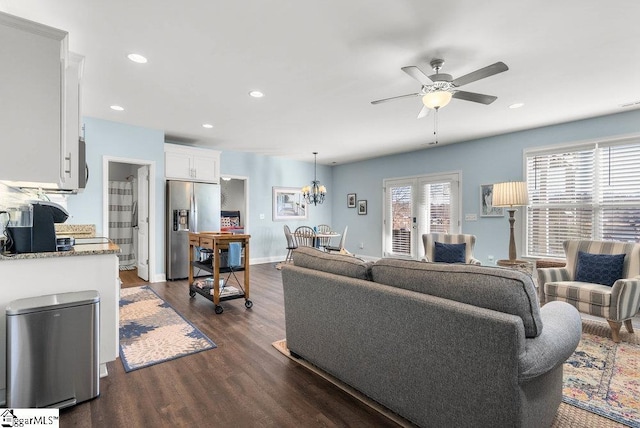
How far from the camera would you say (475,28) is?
2.31m

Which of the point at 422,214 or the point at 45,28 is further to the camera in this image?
the point at 422,214

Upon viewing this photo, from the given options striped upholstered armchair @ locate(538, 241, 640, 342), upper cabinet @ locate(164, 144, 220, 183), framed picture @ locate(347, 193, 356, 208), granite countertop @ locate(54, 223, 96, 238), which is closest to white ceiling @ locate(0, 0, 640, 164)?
upper cabinet @ locate(164, 144, 220, 183)

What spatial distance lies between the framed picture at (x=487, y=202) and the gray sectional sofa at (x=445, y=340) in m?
4.01

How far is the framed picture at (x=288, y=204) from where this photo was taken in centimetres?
770

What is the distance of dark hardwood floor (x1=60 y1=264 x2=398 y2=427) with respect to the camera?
68.1 inches

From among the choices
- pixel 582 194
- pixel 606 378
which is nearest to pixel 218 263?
pixel 606 378

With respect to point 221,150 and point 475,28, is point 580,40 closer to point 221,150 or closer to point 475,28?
point 475,28

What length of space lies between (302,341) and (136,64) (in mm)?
2876

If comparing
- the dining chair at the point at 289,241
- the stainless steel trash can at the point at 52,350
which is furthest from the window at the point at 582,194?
the stainless steel trash can at the point at 52,350

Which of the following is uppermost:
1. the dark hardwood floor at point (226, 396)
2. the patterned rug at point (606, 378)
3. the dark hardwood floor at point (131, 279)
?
the dark hardwood floor at point (131, 279)

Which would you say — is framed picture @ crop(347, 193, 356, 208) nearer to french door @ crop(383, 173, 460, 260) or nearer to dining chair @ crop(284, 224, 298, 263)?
french door @ crop(383, 173, 460, 260)

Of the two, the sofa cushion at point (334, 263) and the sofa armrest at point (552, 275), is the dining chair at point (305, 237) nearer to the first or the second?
the sofa armrest at point (552, 275)

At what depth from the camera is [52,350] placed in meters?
1.76

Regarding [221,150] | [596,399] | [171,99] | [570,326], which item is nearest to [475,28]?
[570,326]
